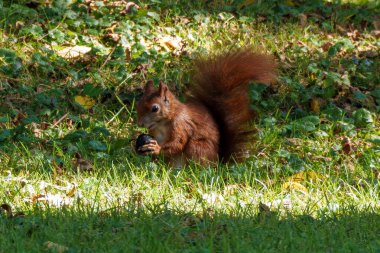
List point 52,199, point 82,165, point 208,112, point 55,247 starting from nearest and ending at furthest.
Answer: point 55,247
point 52,199
point 82,165
point 208,112

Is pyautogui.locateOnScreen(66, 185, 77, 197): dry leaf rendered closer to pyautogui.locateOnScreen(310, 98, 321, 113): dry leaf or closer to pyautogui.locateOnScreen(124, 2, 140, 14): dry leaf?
pyautogui.locateOnScreen(310, 98, 321, 113): dry leaf

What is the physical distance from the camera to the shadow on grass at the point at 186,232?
344cm

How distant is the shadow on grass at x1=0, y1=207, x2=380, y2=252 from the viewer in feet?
11.3

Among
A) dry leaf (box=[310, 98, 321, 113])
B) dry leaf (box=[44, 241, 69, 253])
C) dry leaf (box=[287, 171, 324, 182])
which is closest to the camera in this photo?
dry leaf (box=[44, 241, 69, 253])

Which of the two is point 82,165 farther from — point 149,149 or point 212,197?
point 212,197

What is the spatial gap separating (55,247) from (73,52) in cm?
354

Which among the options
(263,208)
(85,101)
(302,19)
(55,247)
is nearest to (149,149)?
(85,101)

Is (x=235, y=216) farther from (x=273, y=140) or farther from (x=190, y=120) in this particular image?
(x=273, y=140)

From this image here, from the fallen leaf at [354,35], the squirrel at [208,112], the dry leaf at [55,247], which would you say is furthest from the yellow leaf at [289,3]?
the dry leaf at [55,247]

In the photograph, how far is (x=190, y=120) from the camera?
17.5ft

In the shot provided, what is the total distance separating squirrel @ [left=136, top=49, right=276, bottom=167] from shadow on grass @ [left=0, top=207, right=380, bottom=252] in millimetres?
1321

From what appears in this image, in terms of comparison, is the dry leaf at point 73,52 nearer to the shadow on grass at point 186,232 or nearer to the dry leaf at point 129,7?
the dry leaf at point 129,7

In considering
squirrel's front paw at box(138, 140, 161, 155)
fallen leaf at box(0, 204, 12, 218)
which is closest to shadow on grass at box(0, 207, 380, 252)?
fallen leaf at box(0, 204, 12, 218)

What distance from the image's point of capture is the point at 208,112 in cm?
552
